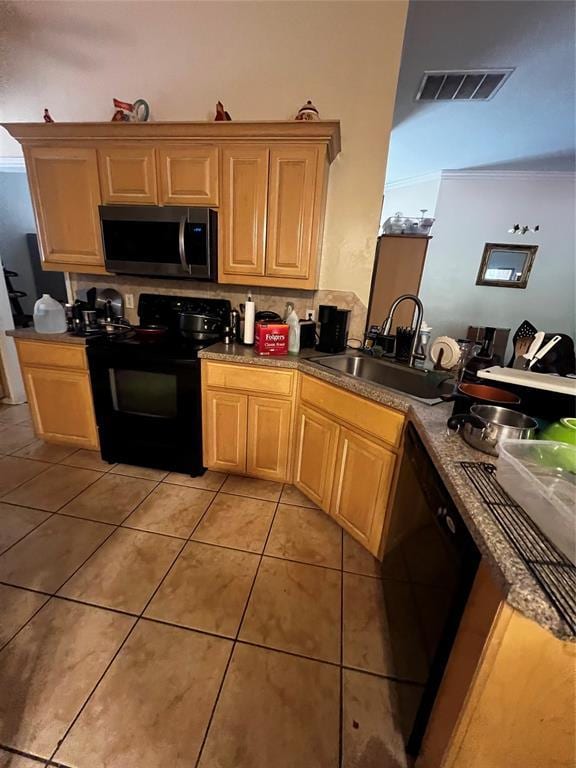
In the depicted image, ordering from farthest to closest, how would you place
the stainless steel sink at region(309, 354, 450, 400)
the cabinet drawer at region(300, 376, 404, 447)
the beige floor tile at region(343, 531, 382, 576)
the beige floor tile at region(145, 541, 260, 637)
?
the stainless steel sink at region(309, 354, 450, 400), the beige floor tile at region(343, 531, 382, 576), the cabinet drawer at region(300, 376, 404, 447), the beige floor tile at region(145, 541, 260, 637)

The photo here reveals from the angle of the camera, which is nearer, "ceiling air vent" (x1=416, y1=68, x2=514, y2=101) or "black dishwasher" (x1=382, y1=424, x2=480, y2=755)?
"black dishwasher" (x1=382, y1=424, x2=480, y2=755)

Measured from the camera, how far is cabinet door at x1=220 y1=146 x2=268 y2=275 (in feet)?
6.04

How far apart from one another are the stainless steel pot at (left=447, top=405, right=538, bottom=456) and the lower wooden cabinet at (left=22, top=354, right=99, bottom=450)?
2265 mm

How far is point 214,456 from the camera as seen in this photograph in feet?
7.04

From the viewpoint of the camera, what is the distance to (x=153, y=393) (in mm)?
2057

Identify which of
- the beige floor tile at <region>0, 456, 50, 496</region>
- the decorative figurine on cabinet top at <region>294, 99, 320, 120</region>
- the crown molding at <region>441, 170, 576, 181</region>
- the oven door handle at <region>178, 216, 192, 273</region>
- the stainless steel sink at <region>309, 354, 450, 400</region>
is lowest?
the beige floor tile at <region>0, 456, 50, 496</region>

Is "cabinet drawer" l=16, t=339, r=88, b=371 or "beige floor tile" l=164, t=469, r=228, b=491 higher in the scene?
"cabinet drawer" l=16, t=339, r=88, b=371

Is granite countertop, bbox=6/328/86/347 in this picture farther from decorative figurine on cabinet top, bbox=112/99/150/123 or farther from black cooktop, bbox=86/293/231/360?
decorative figurine on cabinet top, bbox=112/99/150/123

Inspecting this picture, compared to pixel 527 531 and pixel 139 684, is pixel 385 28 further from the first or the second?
pixel 139 684

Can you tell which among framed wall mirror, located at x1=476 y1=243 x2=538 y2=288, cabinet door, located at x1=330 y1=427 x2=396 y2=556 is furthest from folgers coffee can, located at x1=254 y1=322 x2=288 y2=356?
framed wall mirror, located at x1=476 y1=243 x2=538 y2=288

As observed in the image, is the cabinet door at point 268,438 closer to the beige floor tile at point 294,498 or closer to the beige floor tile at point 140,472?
the beige floor tile at point 294,498

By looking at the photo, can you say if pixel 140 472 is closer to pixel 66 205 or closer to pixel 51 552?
pixel 51 552

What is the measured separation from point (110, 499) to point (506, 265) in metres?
5.33

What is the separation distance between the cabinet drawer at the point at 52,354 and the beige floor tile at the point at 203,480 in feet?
3.13
